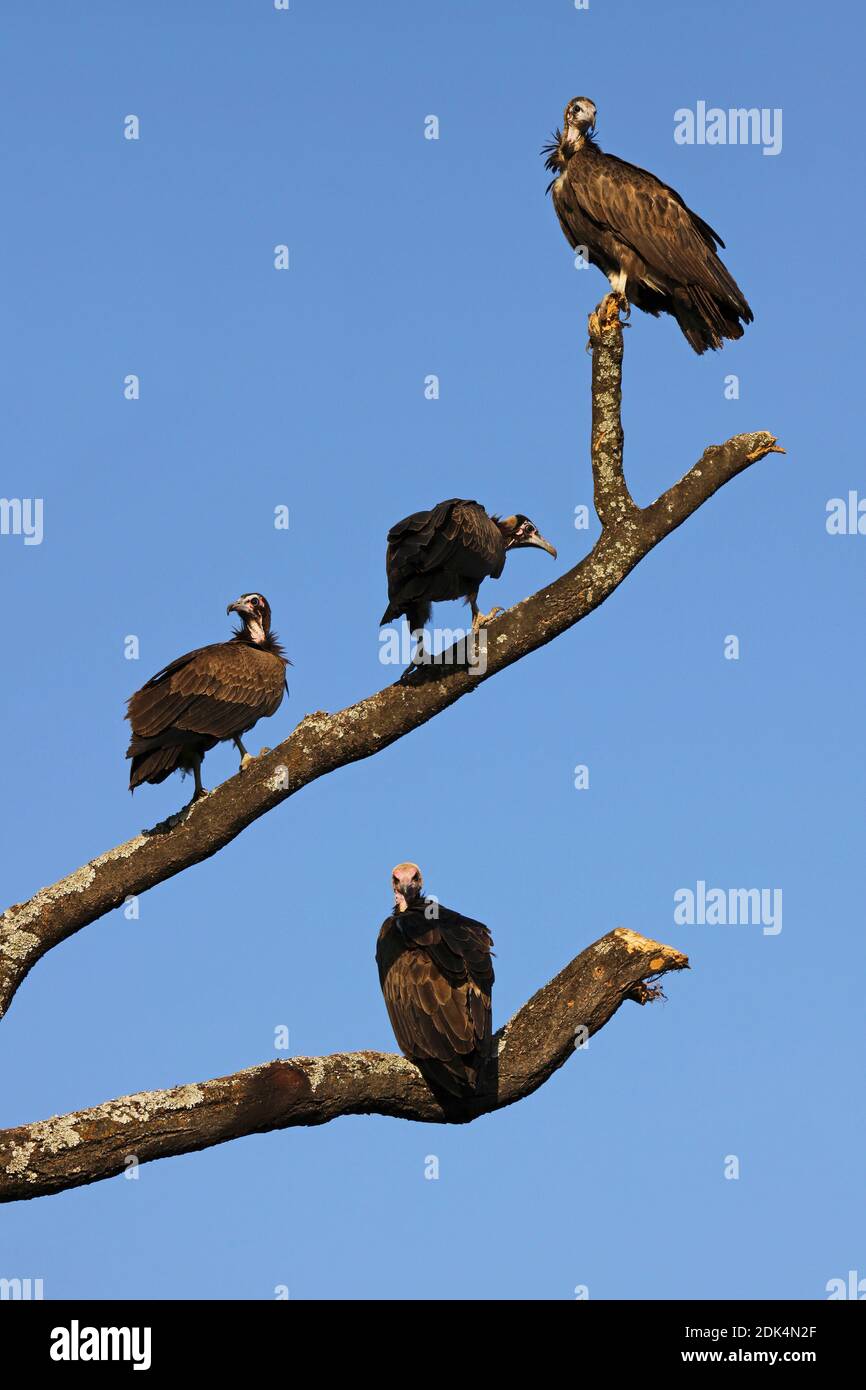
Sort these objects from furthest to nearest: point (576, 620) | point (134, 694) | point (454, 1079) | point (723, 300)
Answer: point (723, 300)
point (134, 694)
point (576, 620)
point (454, 1079)

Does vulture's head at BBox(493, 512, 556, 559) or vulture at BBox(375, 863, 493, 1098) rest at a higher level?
vulture's head at BBox(493, 512, 556, 559)

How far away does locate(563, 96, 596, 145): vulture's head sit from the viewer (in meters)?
13.0

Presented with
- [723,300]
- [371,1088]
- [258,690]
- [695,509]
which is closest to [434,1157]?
[371,1088]

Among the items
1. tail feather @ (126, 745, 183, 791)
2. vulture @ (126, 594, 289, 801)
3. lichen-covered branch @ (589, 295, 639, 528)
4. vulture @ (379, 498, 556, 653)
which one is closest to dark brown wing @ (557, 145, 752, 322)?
lichen-covered branch @ (589, 295, 639, 528)

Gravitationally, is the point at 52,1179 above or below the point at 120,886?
below

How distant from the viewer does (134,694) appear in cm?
1014

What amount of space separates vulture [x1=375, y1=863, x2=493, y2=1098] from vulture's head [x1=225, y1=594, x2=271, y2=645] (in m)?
2.81

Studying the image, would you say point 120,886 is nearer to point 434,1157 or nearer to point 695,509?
point 434,1157

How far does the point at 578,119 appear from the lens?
1299 cm

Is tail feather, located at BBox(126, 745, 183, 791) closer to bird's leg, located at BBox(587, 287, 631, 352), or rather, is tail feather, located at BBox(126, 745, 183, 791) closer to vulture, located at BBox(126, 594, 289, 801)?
vulture, located at BBox(126, 594, 289, 801)

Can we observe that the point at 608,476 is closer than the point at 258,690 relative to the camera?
Yes
